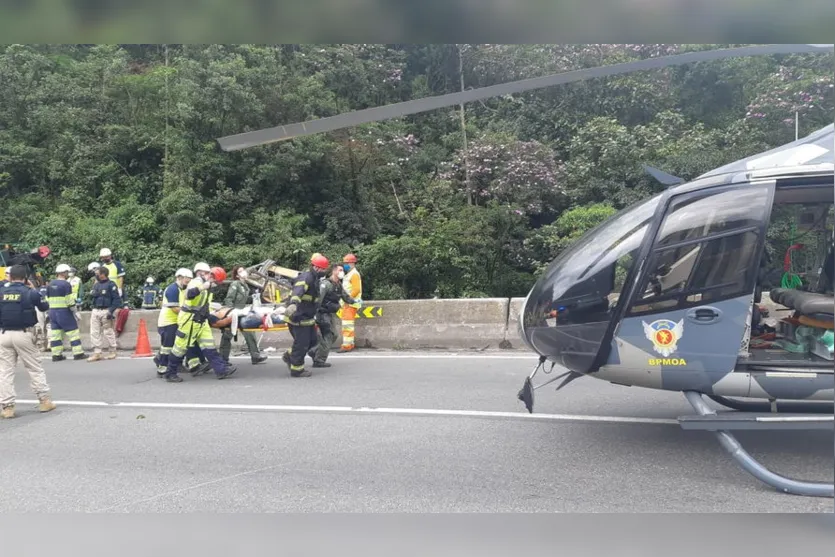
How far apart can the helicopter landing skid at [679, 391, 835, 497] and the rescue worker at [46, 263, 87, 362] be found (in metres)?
10.5

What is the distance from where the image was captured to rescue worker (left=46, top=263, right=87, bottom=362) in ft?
38.9

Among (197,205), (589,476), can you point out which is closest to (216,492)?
(589,476)

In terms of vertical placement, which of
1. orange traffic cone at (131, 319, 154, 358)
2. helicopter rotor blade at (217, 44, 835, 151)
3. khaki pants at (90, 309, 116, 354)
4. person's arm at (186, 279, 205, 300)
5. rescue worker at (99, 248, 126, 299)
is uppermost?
helicopter rotor blade at (217, 44, 835, 151)

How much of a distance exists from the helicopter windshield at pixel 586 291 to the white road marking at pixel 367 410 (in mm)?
1327

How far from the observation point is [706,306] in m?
5.27

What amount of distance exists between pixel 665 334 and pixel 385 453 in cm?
263

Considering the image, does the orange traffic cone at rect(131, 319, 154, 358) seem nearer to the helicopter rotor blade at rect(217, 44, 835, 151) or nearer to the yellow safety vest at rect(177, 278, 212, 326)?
the yellow safety vest at rect(177, 278, 212, 326)

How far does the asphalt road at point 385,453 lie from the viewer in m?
5.09

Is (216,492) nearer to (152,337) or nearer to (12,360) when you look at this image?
(12,360)

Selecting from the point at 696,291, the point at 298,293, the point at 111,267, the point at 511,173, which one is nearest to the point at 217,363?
the point at 298,293

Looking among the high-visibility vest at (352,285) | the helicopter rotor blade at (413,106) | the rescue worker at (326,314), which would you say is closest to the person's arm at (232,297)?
the rescue worker at (326,314)

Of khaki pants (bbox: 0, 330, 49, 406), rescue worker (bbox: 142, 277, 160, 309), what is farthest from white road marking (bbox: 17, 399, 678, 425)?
rescue worker (bbox: 142, 277, 160, 309)

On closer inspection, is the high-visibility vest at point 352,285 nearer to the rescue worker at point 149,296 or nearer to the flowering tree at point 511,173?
the rescue worker at point 149,296
